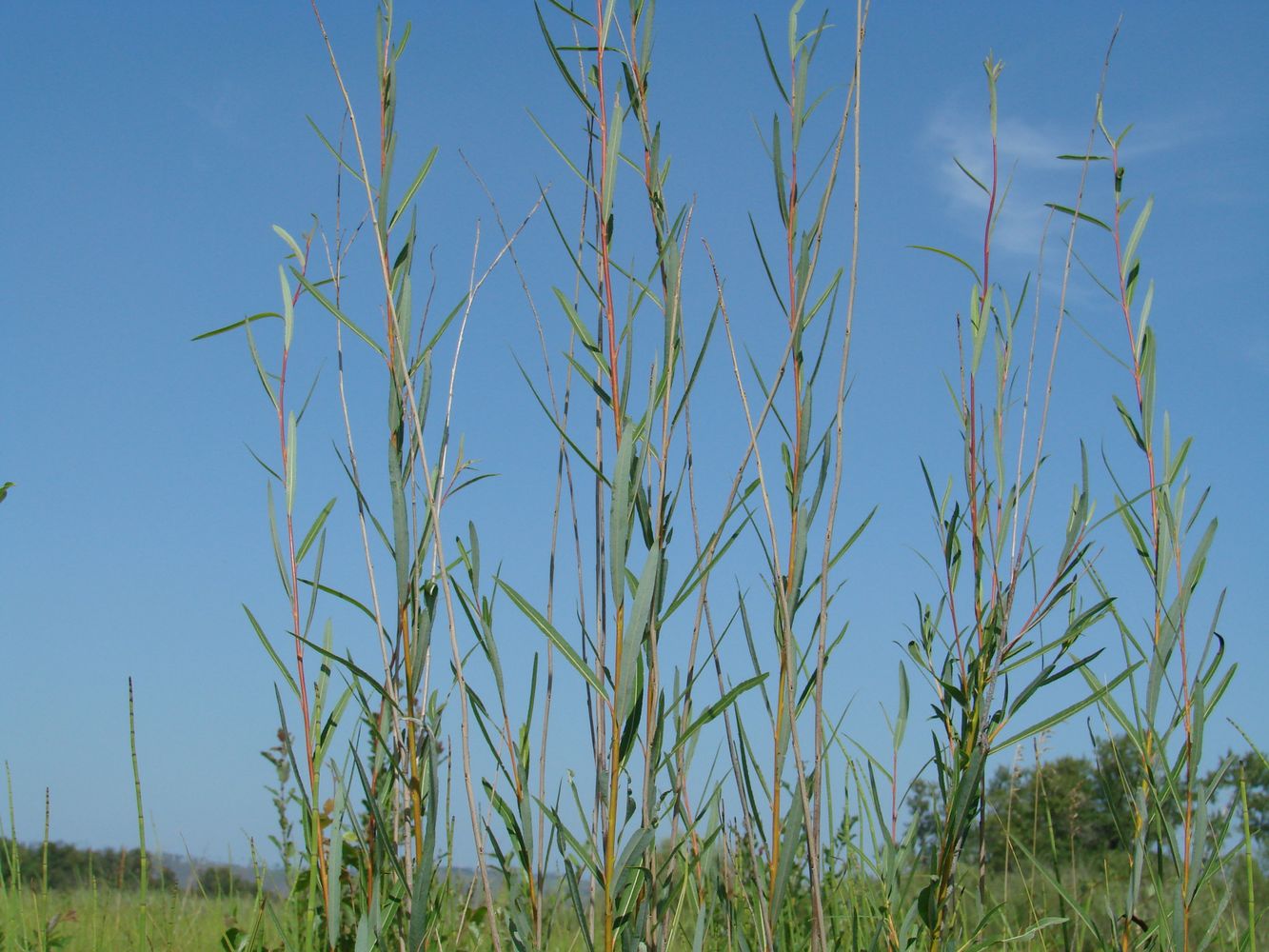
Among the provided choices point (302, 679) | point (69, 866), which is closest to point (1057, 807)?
point (302, 679)

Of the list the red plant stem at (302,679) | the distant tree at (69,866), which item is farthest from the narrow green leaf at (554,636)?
the distant tree at (69,866)

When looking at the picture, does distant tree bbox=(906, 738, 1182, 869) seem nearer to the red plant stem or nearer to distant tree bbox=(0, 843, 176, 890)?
the red plant stem

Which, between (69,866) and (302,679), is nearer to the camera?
(302,679)

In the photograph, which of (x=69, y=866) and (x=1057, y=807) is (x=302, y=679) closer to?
(x=1057, y=807)

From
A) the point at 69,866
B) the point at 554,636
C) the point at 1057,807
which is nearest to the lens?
the point at 554,636

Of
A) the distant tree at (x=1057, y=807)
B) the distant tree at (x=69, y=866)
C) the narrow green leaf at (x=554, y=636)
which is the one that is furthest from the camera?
the distant tree at (x=69, y=866)

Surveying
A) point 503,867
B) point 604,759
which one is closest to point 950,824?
point 604,759

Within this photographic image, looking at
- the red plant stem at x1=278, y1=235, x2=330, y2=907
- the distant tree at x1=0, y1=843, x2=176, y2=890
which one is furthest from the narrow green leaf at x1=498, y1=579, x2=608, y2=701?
the distant tree at x1=0, y1=843, x2=176, y2=890

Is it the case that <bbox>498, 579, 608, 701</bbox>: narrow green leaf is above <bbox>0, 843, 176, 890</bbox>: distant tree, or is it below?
above

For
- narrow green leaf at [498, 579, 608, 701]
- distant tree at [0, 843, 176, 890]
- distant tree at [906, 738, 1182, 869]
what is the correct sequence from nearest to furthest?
narrow green leaf at [498, 579, 608, 701], distant tree at [906, 738, 1182, 869], distant tree at [0, 843, 176, 890]

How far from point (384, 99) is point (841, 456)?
0.85m

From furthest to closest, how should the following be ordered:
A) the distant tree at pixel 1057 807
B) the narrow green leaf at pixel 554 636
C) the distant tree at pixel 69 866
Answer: the distant tree at pixel 69 866, the distant tree at pixel 1057 807, the narrow green leaf at pixel 554 636

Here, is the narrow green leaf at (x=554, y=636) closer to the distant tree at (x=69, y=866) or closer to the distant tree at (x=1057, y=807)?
the distant tree at (x=1057, y=807)

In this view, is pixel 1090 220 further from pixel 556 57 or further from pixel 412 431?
pixel 412 431
